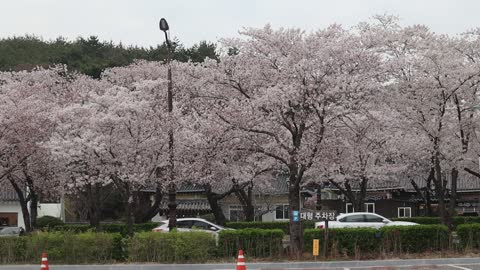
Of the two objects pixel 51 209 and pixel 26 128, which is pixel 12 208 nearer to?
pixel 51 209

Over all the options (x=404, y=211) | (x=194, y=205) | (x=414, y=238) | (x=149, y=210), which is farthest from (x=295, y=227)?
(x=194, y=205)

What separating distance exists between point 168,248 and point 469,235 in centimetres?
952

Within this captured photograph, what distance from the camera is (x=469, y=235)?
64.1ft

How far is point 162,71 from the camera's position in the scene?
37656 millimetres

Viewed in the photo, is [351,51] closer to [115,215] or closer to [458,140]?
[458,140]

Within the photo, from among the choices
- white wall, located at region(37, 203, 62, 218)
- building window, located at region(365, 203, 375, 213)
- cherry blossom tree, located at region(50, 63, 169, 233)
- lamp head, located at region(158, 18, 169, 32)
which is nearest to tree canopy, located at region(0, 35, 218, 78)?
white wall, located at region(37, 203, 62, 218)

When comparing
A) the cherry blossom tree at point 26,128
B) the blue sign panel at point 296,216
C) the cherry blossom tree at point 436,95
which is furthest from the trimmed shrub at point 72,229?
the cherry blossom tree at point 436,95

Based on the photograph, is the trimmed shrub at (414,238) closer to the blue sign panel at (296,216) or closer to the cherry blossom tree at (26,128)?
the blue sign panel at (296,216)

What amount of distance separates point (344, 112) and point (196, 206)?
31.3 meters

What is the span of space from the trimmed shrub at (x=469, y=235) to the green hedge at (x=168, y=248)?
8188 mm

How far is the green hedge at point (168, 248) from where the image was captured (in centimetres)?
1795

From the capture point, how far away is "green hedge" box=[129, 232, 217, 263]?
17953mm

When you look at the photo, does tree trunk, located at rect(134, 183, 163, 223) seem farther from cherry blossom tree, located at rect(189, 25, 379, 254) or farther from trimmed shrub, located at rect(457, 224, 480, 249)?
trimmed shrub, located at rect(457, 224, 480, 249)

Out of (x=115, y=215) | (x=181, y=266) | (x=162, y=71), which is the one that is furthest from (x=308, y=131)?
(x=115, y=215)
